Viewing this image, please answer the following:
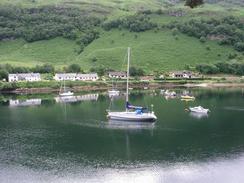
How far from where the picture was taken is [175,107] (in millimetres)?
114062

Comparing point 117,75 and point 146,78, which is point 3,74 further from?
point 146,78

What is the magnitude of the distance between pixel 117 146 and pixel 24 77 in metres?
106

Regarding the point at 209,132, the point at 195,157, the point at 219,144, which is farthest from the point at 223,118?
the point at 195,157

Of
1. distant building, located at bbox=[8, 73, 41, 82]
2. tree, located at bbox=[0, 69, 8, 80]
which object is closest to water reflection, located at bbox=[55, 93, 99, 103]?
distant building, located at bbox=[8, 73, 41, 82]

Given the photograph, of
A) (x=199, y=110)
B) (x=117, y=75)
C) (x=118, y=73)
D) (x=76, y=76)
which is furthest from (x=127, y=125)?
(x=118, y=73)

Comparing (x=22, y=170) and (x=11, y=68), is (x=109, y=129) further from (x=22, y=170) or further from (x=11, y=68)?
(x=11, y=68)

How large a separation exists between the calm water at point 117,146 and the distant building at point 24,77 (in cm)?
5364

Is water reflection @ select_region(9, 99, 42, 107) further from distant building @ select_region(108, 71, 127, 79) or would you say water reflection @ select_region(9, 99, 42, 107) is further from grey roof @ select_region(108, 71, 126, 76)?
grey roof @ select_region(108, 71, 126, 76)

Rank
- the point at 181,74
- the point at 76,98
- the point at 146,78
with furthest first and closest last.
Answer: the point at 181,74, the point at 146,78, the point at 76,98

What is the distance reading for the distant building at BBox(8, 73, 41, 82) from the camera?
167 meters

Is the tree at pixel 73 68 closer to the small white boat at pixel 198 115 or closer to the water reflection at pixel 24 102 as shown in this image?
the water reflection at pixel 24 102

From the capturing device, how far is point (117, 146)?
70750 millimetres

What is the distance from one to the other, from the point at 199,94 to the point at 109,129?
67.8 m

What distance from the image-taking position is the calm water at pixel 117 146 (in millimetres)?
56750
